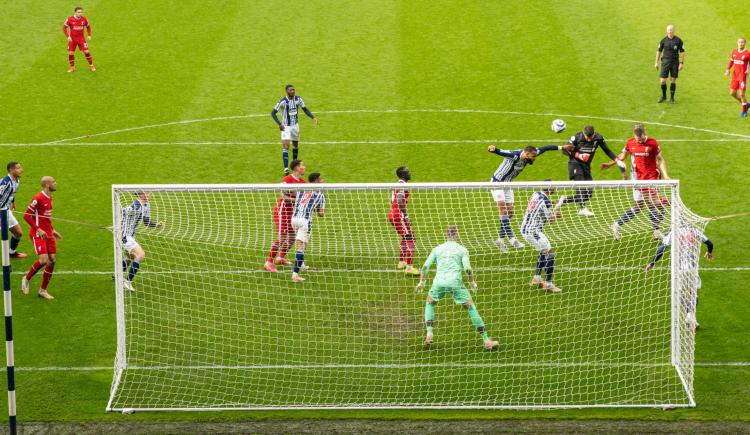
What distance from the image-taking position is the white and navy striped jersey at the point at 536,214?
17750mm

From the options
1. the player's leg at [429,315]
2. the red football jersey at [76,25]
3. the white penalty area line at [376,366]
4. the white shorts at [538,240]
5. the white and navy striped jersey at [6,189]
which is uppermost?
the red football jersey at [76,25]

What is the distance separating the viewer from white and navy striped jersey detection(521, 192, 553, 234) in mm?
17750

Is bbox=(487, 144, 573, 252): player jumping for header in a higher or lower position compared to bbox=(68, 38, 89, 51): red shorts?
lower

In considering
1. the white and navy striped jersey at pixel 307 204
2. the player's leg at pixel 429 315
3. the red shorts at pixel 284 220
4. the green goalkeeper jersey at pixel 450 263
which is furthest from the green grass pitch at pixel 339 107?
the white and navy striped jersey at pixel 307 204

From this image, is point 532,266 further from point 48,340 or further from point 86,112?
point 86,112

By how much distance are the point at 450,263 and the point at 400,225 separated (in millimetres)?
3115

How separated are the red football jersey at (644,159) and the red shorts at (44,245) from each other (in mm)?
10719

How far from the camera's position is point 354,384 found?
15188mm

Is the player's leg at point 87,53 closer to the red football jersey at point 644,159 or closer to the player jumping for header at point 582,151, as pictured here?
the player jumping for header at point 582,151

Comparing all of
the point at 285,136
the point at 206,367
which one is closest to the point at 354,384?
the point at 206,367

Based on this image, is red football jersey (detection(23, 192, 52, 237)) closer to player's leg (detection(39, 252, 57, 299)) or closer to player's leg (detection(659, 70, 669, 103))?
player's leg (detection(39, 252, 57, 299))

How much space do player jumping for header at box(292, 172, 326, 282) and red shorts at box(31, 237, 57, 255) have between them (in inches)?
162

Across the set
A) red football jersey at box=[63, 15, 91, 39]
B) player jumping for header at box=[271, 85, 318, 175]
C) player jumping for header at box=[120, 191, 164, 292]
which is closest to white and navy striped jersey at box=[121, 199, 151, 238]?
player jumping for header at box=[120, 191, 164, 292]

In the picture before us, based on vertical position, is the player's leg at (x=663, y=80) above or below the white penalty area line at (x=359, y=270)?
above
